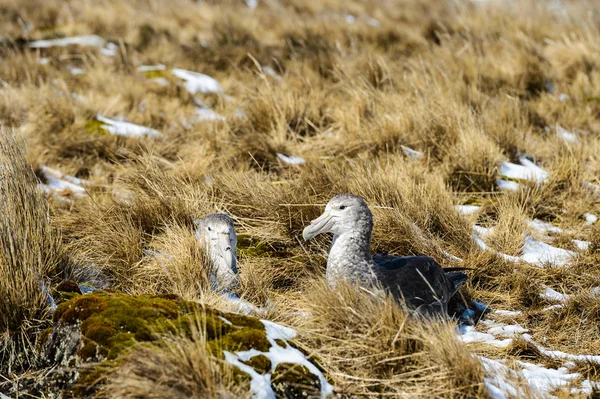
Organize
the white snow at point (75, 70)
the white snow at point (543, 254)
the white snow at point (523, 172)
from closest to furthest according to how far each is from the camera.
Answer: the white snow at point (543, 254) → the white snow at point (523, 172) → the white snow at point (75, 70)

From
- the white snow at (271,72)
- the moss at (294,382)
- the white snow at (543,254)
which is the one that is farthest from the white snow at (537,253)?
the white snow at (271,72)

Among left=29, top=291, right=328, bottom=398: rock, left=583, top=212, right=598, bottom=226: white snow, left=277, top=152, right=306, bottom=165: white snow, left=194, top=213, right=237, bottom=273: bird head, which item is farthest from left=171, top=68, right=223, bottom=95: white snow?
left=29, top=291, right=328, bottom=398: rock

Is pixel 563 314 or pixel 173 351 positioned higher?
pixel 173 351

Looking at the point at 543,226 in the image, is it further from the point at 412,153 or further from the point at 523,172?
the point at 412,153

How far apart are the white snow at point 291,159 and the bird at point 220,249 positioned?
6.63 ft

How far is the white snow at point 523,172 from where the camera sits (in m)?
5.64

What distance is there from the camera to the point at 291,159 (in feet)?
19.9

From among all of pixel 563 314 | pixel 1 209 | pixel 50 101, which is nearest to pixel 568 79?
pixel 563 314

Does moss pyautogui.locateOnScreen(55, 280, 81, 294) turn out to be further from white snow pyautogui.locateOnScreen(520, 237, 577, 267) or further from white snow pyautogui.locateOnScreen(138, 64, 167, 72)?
white snow pyautogui.locateOnScreen(138, 64, 167, 72)

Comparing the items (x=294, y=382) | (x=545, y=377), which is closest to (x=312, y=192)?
(x=545, y=377)

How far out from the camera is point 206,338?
273cm

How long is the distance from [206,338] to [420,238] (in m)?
2.07

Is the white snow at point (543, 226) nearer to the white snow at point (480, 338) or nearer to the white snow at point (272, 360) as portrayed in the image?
the white snow at point (480, 338)

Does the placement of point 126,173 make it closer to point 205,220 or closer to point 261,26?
point 205,220
